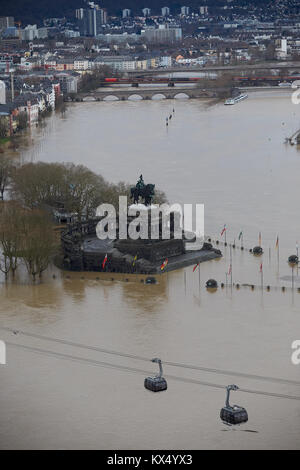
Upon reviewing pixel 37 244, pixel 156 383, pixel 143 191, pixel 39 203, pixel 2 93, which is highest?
pixel 143 191

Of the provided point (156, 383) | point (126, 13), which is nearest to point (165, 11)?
point (126, 13)

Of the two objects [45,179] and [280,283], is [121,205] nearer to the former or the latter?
[45,179]

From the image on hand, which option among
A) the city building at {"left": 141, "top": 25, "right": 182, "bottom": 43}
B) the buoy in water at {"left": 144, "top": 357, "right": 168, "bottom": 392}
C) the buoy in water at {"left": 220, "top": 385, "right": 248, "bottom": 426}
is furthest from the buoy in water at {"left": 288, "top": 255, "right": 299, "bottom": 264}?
the city building at {"left": 141, "top": 25, "right": 182, "bottom": 43}

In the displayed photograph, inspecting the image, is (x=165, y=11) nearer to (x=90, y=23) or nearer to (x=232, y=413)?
(x=90, y=23)

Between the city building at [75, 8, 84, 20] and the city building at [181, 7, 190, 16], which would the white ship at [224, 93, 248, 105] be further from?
the city building at [181, 7, 190, 16]

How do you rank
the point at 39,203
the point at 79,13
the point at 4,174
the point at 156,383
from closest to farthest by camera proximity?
the point at 156,383 < the point at 39,203 < the point at 4,174 < the point at 79,13
